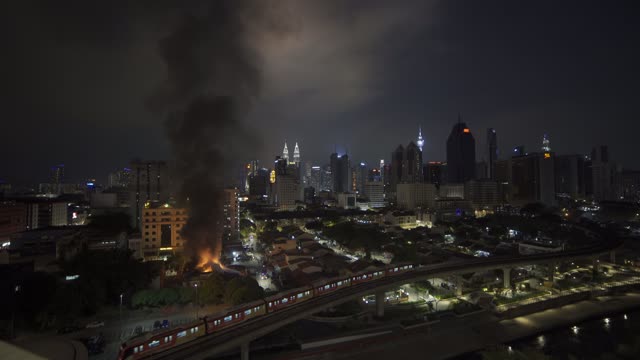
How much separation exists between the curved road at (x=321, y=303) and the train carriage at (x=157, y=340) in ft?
0.45

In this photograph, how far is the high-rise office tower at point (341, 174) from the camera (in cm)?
10112

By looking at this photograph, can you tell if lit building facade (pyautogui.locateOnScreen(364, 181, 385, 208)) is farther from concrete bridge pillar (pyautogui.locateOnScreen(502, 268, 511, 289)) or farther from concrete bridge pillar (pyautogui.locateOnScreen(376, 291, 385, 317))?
concrete bridge pillar (pyautogui.locateOnScreen(376, 291, 385, 317))

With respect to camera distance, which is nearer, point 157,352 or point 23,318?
point 157,352

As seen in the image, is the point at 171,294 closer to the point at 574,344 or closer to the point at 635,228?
the point at 574,344

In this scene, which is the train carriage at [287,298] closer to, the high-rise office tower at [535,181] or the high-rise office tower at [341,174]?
the high-rise office tower at [535,181]

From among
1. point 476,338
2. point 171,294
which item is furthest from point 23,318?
point 476,338

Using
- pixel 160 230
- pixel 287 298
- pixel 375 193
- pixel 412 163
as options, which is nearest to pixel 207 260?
pixel 160 230

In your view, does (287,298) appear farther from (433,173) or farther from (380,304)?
(433,173)

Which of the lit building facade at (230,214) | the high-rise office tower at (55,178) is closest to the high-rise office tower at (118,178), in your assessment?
the high-rise office tower at (55,178)

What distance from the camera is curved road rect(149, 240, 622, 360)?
7.54m

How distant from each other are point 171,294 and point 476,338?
1179cm

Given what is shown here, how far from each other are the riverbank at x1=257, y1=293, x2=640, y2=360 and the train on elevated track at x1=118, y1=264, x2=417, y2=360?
161 centimetres

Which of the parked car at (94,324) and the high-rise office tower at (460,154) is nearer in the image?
the parked car at (94,324)

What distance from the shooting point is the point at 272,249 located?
22672 mm
